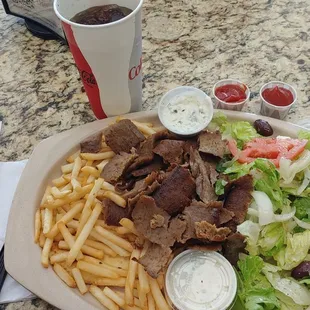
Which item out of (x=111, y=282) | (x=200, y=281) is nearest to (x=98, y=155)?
(x=111, y=282)

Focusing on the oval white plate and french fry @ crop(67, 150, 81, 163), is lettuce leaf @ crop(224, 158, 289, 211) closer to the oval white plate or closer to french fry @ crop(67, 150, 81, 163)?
the oval white plate

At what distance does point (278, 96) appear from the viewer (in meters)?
1.94

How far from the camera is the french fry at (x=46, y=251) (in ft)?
5.01

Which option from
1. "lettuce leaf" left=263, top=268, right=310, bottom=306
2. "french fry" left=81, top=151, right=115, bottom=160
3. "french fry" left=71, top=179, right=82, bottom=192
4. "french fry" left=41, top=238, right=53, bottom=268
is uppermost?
"french fry" left=71, top=179, right=82, bottom=192

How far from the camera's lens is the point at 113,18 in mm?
1609

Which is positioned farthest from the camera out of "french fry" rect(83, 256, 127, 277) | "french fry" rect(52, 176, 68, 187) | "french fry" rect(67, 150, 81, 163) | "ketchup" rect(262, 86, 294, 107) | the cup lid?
"ketchup" rect(262, 86, 294, 107)

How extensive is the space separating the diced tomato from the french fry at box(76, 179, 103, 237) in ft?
1.71

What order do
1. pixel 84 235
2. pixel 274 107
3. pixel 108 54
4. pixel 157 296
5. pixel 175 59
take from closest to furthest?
1. pixel 157 296
2. pixel 84 235
3. pixel 108 54
4. pixel 274 107
5. pixel 175 59

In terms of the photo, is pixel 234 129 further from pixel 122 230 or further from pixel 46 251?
pixel 46 251

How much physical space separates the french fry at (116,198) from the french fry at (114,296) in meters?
0.28

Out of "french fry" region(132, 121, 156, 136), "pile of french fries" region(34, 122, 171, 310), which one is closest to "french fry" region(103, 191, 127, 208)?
"pile of french fries" region(34, 122, 171, 310)

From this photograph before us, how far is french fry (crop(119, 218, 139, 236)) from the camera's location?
152 centimetres

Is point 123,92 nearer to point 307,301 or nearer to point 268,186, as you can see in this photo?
point 268,186

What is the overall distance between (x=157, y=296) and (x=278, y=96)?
1.00 meters
